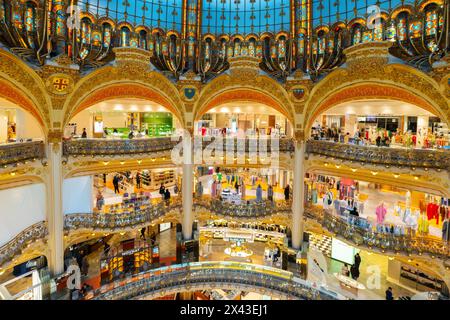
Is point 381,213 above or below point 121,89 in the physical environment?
below

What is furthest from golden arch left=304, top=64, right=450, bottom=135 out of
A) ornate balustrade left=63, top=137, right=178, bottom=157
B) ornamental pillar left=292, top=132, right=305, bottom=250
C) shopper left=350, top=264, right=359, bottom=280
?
ornate balustrade left=63, top=137, right=178, bottom=157

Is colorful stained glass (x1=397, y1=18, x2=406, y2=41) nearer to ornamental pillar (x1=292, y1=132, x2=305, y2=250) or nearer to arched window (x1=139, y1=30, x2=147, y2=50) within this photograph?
ornamental pillar (x1=292, y1=132, x2=305, y2=250)

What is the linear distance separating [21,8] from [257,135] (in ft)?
45.6

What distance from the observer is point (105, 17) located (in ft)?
52.8

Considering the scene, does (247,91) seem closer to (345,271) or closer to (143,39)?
(143,39)

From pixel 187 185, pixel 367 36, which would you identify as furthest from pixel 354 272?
pixel 367 36

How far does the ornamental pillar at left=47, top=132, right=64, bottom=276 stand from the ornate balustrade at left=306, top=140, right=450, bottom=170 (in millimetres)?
14208

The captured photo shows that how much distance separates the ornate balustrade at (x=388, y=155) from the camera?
1291 cm

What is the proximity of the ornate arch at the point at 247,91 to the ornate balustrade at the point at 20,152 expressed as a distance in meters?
8.59

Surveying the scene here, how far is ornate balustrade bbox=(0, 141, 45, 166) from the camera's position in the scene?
1201cm

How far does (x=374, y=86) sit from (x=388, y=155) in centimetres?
390

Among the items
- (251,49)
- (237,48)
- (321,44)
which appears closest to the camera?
(321,44)

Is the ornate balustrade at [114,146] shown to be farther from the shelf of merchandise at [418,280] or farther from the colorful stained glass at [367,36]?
the shelf of merchandise at [418,280]

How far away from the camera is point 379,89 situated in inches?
611
